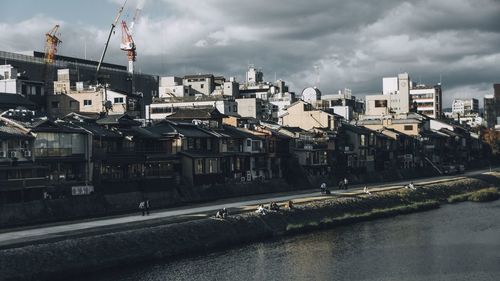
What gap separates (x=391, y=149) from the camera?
12131 cm

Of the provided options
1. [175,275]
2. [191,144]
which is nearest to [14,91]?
[191,144]

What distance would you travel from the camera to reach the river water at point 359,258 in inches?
1663

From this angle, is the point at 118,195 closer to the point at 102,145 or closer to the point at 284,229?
the point at 102,145

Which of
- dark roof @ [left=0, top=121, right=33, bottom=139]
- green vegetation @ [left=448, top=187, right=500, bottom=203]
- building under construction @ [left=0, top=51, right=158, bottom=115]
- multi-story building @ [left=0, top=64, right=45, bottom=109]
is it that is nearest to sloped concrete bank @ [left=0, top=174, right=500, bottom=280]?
green vegetation @ [left=448, top=187, right=500, bottom=203]

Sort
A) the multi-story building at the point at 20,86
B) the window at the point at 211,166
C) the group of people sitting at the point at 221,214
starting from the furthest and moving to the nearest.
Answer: the multi-story building at the point at 20,86 < the window at the point at 211,166 < the group of people sitting at the point at 221,214

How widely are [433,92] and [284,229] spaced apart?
490ft

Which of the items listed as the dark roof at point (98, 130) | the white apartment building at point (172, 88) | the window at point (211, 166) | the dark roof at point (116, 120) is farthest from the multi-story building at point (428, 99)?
the dark roof at point (98, 130)

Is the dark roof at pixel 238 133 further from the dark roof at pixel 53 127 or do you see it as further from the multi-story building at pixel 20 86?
the multi-story building at pixel 20 86

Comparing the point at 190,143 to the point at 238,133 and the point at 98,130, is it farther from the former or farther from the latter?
the point at 98,130

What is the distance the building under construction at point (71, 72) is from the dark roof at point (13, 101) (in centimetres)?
764

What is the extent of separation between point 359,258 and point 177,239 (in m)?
14.1

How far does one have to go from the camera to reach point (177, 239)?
48.9 meters

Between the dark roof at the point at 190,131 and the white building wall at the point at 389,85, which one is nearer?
the dark roof at the point at 190,131

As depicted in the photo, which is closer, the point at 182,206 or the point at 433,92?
the point at 182,206
